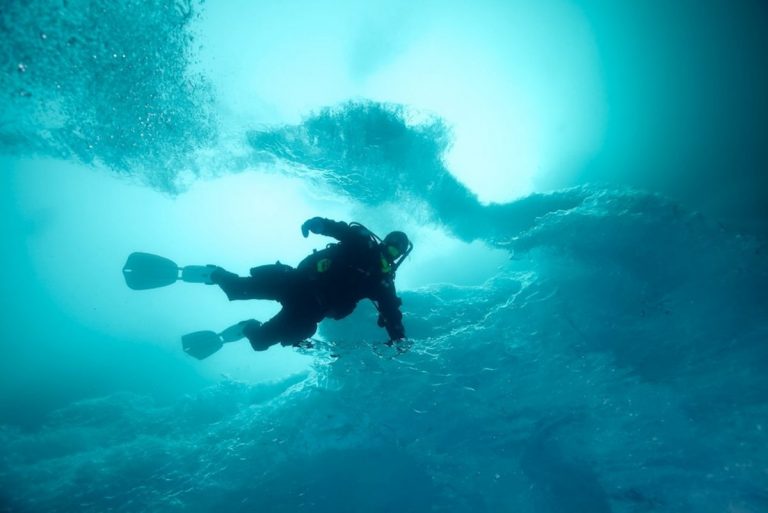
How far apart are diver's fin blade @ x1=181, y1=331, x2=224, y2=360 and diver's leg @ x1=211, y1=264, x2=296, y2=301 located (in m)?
5.24

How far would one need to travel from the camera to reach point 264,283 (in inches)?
238

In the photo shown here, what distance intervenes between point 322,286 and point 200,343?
640cm

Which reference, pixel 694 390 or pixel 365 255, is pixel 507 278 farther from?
pixel 365 255

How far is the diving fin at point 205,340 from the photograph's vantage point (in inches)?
411

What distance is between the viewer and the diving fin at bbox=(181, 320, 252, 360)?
34.3 feet

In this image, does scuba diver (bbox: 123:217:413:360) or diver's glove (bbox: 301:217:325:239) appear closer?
diver's glove (bbox: 301:217:325:239)

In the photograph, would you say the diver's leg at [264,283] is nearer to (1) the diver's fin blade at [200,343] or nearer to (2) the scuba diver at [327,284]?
(2) the scuba diver at [327,284]

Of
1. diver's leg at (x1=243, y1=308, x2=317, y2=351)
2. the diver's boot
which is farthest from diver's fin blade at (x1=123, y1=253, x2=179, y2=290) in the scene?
diver's leg at (x1=243, y1=308, x2=317, y2=351)

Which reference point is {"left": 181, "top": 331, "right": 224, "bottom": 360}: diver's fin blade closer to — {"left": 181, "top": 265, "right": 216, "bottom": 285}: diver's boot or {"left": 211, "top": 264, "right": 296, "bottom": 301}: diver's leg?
{"left": 181, "top": 265, "right": 216, "bottom": 285}: diver's boot

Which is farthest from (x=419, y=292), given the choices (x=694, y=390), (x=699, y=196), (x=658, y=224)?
(x=699, y=196)

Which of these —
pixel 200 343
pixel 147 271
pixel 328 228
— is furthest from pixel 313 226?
pixel 200 343

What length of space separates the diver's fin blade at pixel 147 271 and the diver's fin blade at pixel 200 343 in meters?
2.54

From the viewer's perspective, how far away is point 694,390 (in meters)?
20.5

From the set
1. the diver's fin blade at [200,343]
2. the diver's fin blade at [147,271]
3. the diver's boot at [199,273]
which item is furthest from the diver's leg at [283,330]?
the diver's fin blade at [200,343]
